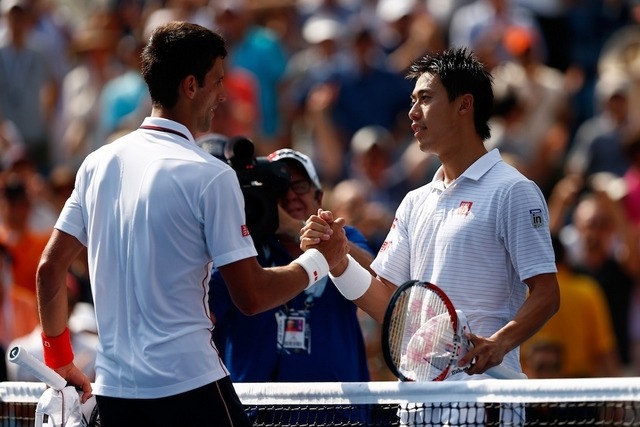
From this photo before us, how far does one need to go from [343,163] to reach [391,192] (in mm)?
815

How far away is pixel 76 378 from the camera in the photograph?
5.12 meters

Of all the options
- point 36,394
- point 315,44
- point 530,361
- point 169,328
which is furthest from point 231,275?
point 315,44

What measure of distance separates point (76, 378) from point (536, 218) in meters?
1.87

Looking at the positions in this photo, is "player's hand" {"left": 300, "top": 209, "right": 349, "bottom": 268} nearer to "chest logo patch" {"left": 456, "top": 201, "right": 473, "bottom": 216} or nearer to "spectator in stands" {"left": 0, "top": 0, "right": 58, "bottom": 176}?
"chest logo patch" {"left": 456, "top": 201, "right": 473, "bottom": 216}

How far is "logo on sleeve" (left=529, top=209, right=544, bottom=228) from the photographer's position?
16.8 feet

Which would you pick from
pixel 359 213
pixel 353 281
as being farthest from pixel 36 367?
pixel 359 213

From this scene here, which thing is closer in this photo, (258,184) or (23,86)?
(258,184)

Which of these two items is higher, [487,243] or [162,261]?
[162,261]

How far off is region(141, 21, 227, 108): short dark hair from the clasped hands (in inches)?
31.8

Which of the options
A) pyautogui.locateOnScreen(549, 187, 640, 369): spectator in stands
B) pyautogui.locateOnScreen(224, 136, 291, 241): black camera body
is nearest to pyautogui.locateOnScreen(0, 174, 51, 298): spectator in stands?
pyautogui.locateOnScreen(549, 187, 640, 369): spectator in stands

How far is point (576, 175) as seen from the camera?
38.8 feet

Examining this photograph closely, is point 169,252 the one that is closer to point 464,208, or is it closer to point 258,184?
point 464,208

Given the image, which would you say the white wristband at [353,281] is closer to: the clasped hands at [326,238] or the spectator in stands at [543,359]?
the clasped hands at [326,238]

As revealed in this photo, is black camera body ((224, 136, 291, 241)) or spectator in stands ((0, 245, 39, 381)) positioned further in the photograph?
spectator in stands ((0, 245, 39, 381))
